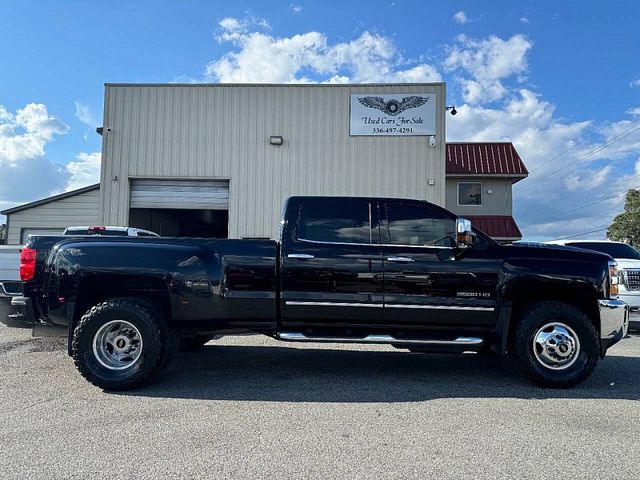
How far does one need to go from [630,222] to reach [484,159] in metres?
34.8

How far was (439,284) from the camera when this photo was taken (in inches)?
207

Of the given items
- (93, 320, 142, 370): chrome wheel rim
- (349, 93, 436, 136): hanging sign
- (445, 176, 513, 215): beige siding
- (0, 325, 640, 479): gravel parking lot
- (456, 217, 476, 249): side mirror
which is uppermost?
(349, 93, 436, 136): hanging sign

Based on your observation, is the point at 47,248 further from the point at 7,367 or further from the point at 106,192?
the point at 106,192

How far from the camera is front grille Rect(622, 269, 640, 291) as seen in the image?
8.66 m

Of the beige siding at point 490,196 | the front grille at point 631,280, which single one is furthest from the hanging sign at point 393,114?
the front grille at point 631,280

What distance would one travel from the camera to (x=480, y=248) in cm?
533

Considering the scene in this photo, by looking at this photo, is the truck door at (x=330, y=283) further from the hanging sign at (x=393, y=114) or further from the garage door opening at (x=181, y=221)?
the garage door opening at (x=181, y=221)

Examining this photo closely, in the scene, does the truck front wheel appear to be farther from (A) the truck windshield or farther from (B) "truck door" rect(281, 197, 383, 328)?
(A) the truck windshield

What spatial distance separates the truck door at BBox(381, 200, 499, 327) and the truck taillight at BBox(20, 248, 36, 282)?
12.2 ft

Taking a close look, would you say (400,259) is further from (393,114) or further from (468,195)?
(468,195)

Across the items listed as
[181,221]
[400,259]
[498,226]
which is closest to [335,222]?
[400,259]

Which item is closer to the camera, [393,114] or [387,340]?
[387,340]

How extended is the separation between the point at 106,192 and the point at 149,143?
7.44 feet

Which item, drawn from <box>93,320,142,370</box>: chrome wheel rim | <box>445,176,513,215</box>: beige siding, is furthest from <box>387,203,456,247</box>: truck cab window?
<box>445,176,513,215</box>: beige siding
